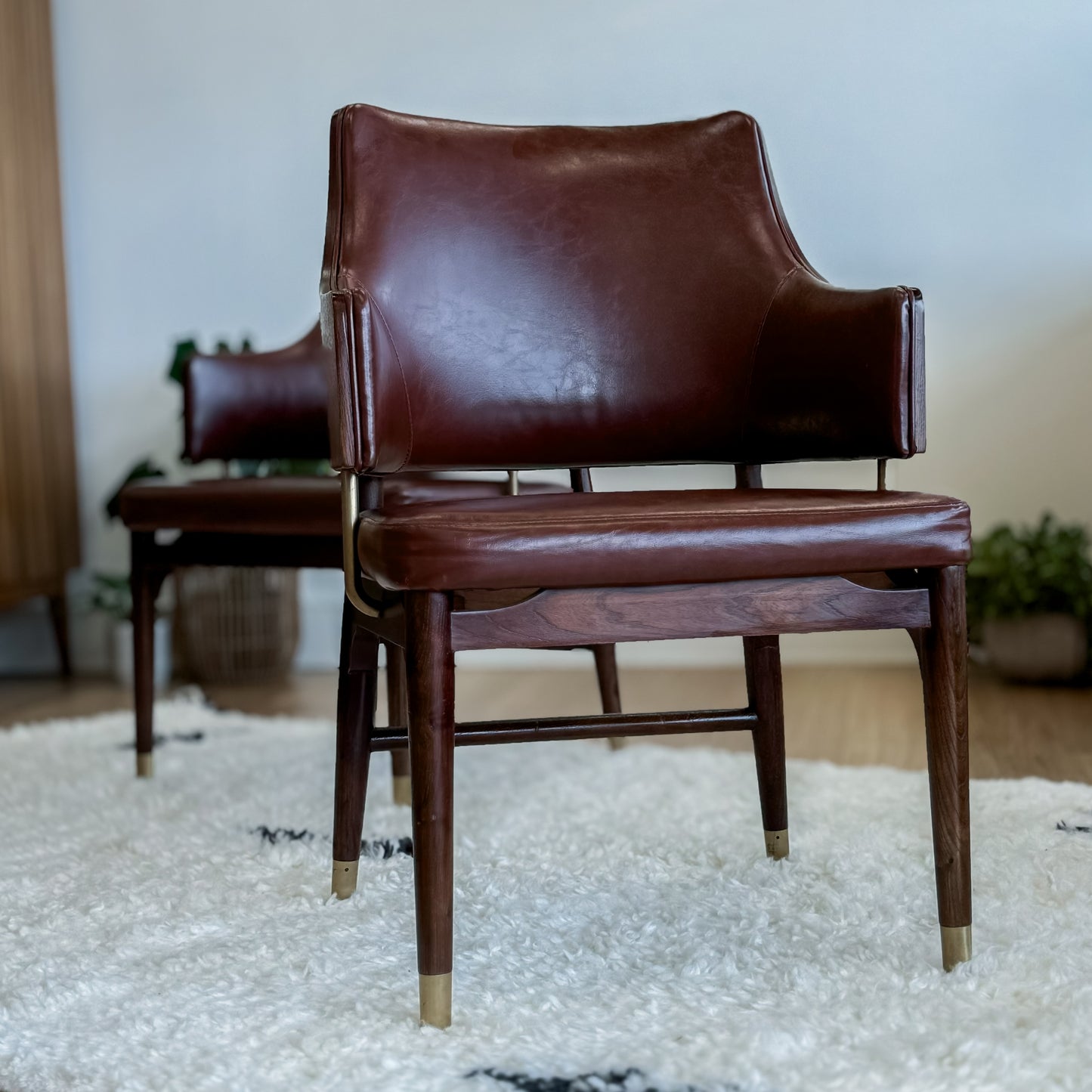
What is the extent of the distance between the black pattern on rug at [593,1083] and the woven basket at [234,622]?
212 centimetres

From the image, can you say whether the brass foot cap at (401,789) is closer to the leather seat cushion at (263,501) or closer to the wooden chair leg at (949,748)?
the leather seat cushion at (263,501)

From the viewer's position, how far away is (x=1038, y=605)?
2633 mm

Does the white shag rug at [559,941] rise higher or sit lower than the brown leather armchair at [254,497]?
lower

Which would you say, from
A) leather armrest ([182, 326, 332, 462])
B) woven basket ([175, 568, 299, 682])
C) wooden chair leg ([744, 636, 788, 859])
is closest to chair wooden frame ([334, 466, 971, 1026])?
wooden chair leg ([744, 636, 788, 859])

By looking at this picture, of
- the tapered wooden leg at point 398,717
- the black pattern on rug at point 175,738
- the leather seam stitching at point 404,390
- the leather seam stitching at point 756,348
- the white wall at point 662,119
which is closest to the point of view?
the leather seam stitching at point 404,390

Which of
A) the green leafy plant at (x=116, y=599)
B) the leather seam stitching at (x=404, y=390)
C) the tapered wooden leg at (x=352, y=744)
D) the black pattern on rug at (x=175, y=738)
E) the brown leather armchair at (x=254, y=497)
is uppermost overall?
the leather seam stitching at (x=404, y=390)

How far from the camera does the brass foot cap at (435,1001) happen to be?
1.00 meters

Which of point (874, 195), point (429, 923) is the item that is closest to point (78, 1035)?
point (429, 923)

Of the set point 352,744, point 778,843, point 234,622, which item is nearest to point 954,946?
point 778,843

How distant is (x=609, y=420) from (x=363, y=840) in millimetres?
595

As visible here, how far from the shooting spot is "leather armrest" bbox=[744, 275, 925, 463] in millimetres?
1161

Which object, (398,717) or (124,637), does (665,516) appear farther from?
(124,637)

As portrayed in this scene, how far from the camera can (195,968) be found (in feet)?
3.76

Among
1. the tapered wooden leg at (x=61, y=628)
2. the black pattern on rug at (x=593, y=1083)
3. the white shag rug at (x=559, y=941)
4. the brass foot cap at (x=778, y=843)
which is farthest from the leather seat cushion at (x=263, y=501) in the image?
the tapered wooden leg at (x=61, y=628)
